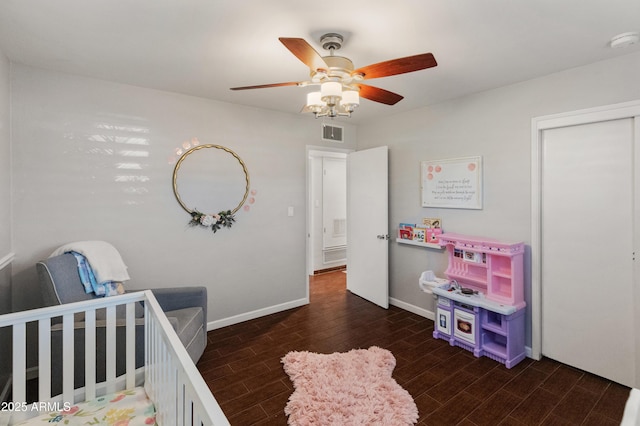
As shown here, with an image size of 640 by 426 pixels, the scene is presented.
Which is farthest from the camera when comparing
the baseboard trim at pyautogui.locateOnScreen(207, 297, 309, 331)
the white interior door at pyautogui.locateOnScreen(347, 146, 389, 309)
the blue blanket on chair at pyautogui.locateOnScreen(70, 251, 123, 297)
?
the white interior door at pyautogui.locateOnScreen(347, 146, 389, 309)

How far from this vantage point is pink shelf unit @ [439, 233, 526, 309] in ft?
8.54

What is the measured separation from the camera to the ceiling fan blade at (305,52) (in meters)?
1.43

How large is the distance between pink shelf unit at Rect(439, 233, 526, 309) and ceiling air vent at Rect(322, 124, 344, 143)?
1.83m

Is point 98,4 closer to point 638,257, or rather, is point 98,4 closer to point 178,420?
point 178,420

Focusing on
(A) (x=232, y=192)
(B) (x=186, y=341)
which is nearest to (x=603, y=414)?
(B) (x=186, y=341)

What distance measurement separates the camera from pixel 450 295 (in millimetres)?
2857

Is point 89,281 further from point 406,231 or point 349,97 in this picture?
point 406,231

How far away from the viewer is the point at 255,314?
11.6 ft

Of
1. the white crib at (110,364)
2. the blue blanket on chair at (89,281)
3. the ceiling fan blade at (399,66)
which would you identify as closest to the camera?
the white crib at (110,364)

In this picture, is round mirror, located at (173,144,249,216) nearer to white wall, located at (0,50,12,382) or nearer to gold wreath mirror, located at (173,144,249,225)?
gold wreath mirror, located at (173,144,249,225)

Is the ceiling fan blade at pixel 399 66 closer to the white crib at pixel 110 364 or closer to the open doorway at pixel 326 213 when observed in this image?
the white crib at pixel 110 364

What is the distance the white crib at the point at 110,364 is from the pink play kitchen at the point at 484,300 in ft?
7.59

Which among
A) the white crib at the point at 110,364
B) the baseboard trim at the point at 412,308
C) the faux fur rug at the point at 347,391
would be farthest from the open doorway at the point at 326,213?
the white crib at the point at 110,364

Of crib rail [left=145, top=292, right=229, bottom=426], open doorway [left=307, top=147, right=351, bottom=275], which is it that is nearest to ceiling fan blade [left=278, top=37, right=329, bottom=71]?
crib rail [left=145, top=292, right=229, bottom=426]
